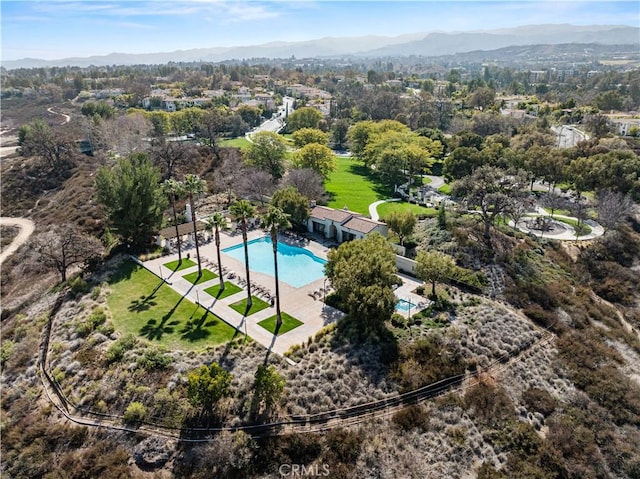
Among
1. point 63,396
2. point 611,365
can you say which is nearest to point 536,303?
point 611,365

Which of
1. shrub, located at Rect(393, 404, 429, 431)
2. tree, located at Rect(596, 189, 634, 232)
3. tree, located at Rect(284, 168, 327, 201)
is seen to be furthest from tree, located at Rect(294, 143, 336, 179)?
shrub, located at Rect(393, 404, 429, 431)

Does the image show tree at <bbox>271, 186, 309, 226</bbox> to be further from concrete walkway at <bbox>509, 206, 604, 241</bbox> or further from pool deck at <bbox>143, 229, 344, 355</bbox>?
concrete walkway at <bbox>509, 206, 604, 241</bbox>

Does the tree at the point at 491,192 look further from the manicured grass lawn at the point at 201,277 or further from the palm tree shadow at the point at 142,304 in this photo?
the palm tree shadow at the point at 142,304

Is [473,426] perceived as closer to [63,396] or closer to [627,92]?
[63,396]

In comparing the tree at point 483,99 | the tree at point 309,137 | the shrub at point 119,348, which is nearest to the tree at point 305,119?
the tree at point 309,137

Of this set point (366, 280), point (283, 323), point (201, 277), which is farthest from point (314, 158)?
point (366, 280)
